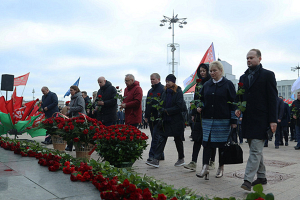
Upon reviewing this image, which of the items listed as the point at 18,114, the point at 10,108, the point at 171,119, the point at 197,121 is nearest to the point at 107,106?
the point at 171,119

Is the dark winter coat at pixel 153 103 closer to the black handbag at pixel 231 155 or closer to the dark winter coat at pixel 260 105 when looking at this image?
the black handbag at pixel 231 155

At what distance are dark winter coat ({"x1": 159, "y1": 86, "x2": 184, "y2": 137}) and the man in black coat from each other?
179 centimetres

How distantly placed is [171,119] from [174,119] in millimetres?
63

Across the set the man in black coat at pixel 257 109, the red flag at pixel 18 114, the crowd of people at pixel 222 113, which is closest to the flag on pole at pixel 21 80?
the red flag at pixel 18 114

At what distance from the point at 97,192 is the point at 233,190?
2011 mm

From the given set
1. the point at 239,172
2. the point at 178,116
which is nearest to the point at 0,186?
the point at 178,116

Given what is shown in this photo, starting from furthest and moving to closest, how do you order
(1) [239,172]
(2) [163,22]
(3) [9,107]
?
(2) [163,22]
(3) [9,107]
(1) [239,172]

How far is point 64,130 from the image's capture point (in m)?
5.86

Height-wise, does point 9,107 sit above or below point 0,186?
above

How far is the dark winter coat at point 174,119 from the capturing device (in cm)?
601

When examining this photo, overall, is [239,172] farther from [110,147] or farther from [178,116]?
[110,147]

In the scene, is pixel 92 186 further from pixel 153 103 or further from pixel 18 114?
pixel 18 114

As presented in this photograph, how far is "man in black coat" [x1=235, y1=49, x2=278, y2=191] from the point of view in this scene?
417 centimetres

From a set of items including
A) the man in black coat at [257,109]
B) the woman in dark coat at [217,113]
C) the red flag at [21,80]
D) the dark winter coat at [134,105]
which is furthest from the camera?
the red flag at [21,80]
